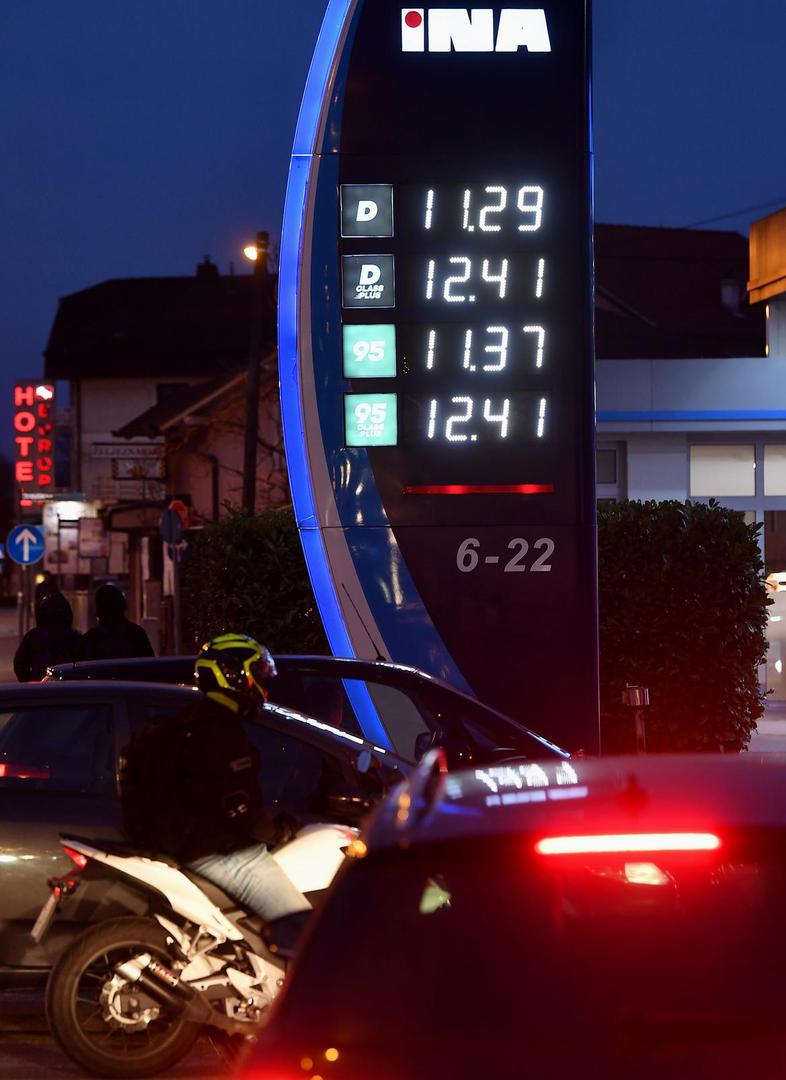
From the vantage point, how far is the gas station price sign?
13773 millimetres

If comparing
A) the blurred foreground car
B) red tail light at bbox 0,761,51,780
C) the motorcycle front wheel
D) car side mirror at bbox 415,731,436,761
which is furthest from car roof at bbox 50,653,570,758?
the blurred foreground car

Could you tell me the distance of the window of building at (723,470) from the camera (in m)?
23.5

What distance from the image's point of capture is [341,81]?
14.3 m

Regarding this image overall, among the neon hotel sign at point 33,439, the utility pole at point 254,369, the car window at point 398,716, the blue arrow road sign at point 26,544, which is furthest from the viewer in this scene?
the neon hotel sign at point 33,439

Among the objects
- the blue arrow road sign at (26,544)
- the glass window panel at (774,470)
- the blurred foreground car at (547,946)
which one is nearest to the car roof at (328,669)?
the blurred foreground car at (547,946)

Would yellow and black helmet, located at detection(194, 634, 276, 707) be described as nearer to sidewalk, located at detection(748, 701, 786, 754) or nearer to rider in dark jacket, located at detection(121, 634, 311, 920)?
rider in dark jacket, located at detection(121, 634, 311, 920)

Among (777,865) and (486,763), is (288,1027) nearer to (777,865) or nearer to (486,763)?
(777,865)

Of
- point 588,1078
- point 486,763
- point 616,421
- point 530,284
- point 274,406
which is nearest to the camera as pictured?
point 588,1078

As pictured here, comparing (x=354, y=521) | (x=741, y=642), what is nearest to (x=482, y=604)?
(x=354, y=521)

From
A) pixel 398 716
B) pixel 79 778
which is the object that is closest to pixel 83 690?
pixel 79 778

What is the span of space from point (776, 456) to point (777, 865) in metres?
20.6

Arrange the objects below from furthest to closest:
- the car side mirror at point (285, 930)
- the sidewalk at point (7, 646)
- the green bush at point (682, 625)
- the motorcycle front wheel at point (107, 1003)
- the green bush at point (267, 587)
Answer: the sidewalk at point (7, 646), the green bush at point (267, 587), the green bush at point (682, 625), the motorcycle front wheel at point (107, 1003), the car side mirror at point (285, 930)

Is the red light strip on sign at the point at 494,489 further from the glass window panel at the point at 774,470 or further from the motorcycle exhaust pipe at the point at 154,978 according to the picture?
the glass window panel at the point at 774,470

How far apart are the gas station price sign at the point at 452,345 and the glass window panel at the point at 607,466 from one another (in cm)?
968
